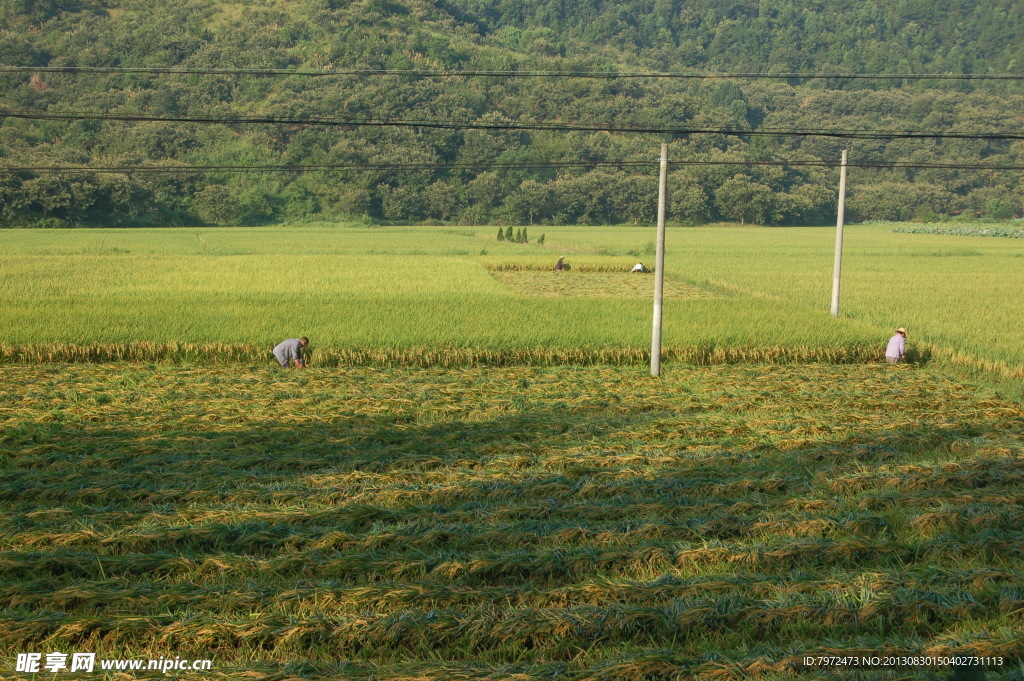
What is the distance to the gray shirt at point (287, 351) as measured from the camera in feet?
51.1

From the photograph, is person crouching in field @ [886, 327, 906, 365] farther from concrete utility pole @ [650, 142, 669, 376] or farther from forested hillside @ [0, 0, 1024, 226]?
forested hillside @ [0, 0, 1024, 226]

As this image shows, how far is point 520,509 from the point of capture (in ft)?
24.7

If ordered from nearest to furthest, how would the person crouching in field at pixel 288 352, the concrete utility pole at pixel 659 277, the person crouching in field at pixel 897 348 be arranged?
the concrete utility pole at pixel 659 277 → the person crouching in field at pixel 288 352 → the person crouching in field at pixel 897 348

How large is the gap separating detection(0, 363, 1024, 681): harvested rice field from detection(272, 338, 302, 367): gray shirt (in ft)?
9.83

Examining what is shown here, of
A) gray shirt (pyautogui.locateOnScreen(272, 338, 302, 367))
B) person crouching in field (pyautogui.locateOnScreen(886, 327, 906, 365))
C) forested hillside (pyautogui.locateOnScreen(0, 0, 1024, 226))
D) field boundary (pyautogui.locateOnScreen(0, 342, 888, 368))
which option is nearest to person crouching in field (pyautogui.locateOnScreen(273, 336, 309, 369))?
gray shirt (pyautogui.locateOnScreen(272, 338, 302, 367))

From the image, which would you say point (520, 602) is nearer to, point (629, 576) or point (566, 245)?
point (629, 576)

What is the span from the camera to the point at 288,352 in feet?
51.3

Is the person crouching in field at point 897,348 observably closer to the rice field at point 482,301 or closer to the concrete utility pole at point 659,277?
the rice field at point 482,301

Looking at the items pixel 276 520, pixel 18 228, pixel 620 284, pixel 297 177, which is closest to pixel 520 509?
pixel 276 520

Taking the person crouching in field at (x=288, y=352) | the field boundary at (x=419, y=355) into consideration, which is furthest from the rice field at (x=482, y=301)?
the person crouching in field at (x=288, y=352)

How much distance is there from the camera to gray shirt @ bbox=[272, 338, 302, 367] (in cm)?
1558

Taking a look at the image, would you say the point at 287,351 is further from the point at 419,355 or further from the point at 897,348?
the point at 897,348

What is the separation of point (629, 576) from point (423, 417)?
5.75 meters

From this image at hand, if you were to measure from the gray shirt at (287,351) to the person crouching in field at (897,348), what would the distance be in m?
10.1
